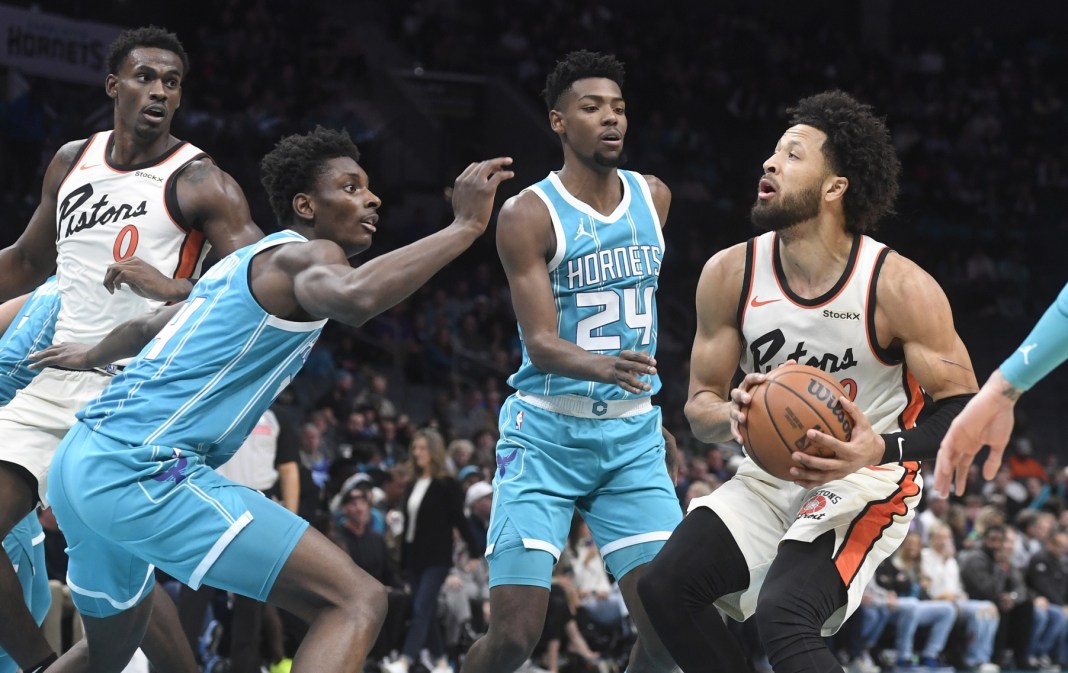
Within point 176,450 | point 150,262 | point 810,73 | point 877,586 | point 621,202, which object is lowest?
point 877,586

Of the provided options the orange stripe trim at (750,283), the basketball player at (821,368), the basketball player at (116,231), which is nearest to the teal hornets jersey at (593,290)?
the basketball player at (821,368)

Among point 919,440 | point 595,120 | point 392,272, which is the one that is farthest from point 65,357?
point 919,440

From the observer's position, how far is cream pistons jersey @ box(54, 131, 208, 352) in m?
6.01

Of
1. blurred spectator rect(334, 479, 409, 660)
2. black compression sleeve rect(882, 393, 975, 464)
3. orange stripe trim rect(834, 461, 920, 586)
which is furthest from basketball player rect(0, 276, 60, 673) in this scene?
blurred spectator rect(334, 479, 409, 660)

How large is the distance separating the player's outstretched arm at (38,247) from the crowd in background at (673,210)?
305cm

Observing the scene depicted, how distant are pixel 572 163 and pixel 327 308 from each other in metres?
1.89

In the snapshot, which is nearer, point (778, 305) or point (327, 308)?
point (327, 308)

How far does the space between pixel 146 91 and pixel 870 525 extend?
3555 millimetres

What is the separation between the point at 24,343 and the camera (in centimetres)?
614

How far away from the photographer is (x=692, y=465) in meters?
14.5

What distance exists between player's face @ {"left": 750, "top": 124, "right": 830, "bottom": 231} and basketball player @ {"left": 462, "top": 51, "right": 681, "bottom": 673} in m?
0.76

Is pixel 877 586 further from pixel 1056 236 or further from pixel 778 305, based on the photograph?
pixel 1056 236

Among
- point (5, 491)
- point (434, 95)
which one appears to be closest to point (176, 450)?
point (5, 491)

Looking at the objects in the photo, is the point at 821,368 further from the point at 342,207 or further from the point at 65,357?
the point at 65,357
